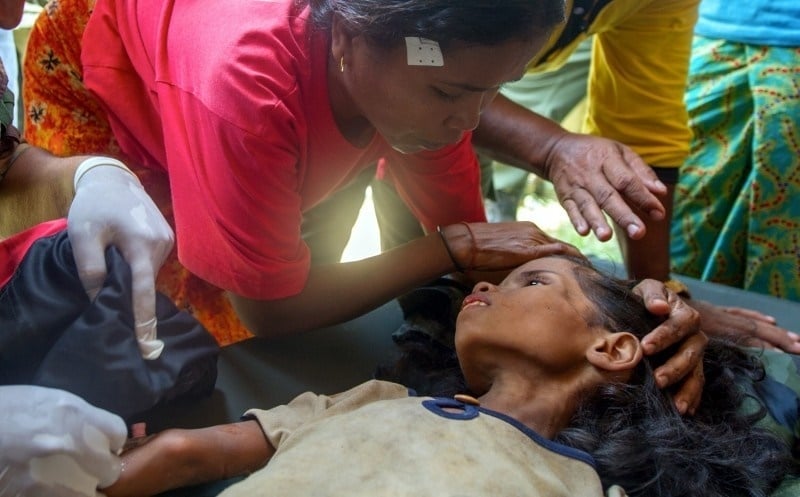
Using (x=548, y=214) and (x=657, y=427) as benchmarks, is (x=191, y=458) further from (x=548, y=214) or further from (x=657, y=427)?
(x=548, y=214)

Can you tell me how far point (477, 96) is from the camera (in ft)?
3.24

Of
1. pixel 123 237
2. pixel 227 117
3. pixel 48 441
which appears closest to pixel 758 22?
pixel 227 117

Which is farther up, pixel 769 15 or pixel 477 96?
pixel 477 96

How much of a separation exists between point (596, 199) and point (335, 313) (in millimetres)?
418

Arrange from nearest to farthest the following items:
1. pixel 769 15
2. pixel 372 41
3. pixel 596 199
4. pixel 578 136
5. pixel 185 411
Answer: pixel 372 41, pixel 185 411, pixel 596 199, pixel 578 136, pixel 769 15

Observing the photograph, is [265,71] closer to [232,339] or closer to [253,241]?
[253,241]

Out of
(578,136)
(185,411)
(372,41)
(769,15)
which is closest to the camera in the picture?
(372,41)

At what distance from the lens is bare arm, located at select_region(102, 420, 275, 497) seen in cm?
87

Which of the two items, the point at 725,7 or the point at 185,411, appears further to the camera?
the point at 725,7

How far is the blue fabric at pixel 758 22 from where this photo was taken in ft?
6.21

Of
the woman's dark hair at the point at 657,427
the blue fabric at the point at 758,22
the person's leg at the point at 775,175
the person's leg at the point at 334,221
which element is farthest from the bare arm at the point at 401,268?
the blue fabric at the point at 758,22

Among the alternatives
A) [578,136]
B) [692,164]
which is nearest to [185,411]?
[578,136]

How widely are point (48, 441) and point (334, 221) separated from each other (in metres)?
0.84

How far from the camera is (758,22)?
1.92 meters
